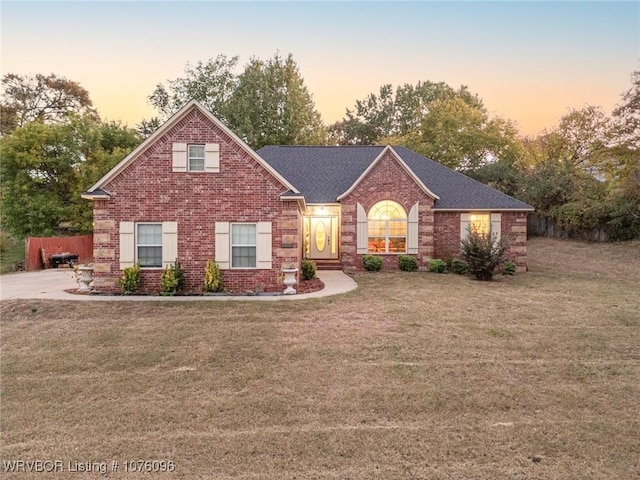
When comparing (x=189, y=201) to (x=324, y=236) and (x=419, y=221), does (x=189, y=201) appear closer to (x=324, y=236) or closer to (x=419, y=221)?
(x=324, y=236)

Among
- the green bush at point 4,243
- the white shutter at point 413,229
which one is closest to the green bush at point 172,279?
the white shutter at point 413,229

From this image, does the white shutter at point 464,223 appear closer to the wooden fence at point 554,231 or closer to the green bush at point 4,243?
the wooden fence at point 554,231

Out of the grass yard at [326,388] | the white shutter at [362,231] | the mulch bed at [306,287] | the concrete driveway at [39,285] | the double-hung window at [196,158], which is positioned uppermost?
the double-hung window at [196,158]

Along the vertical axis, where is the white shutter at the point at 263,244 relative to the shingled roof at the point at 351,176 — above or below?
below

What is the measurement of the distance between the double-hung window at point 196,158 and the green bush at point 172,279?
305 cm

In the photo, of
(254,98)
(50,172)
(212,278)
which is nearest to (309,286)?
(212,278)

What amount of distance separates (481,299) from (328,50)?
17547mm

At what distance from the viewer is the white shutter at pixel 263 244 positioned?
11383 millimetres

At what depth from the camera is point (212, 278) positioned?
11.0m

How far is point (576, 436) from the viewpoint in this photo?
384 cm

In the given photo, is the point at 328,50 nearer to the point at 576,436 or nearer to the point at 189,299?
the point at 189,299

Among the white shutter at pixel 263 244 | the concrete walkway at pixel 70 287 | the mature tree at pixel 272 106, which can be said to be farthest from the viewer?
the mature tree at pixel 272 106

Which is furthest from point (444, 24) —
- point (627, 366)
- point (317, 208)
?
point (627, 366)

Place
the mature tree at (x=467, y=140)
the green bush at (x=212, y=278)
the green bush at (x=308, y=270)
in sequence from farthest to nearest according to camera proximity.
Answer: the mature tree at (x=467, y=140)
the green bush at (x=308, y=270)
the green bush at (x=212, y=278)
